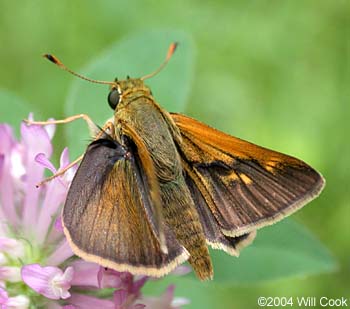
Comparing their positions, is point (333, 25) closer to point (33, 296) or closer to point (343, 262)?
point (343, 262)

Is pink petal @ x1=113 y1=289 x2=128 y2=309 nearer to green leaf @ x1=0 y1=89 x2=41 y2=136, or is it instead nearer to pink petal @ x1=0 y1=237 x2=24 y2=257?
pink petal @ x1=0 y1=237 x2=24 y2=257

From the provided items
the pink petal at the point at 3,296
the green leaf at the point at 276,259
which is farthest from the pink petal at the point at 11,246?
the green leaf at the point at 276,259

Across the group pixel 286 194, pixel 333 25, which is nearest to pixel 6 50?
pixel 333 25

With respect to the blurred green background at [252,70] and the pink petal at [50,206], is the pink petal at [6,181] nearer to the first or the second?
the pink petal at [50,206]

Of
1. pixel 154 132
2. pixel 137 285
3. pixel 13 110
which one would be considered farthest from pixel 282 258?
pixel 13 110

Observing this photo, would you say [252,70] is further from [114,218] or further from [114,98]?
[114,218]

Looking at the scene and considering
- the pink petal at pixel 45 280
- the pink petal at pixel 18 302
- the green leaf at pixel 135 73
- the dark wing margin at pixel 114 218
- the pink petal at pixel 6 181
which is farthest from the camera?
the green leaf at pixel 135 73
